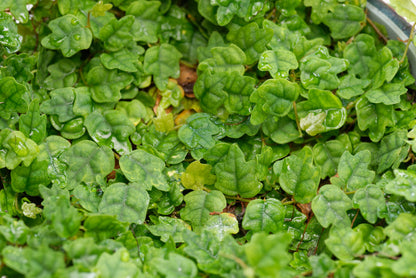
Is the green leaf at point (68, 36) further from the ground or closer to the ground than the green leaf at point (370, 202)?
closer to the ground

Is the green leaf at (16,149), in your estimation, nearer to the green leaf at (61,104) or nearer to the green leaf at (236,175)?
the green leaf at (61,104)

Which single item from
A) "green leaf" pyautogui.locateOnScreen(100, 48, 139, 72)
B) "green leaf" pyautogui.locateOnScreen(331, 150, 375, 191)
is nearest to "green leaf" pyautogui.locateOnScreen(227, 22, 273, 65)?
"green leaf" pyautogui.locateOnScreen(100, 48, 139, 72)

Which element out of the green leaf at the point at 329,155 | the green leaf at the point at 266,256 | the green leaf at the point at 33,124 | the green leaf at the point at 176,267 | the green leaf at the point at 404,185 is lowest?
the green leaf at the point at 33,124

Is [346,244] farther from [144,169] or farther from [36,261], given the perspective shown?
[36,261]

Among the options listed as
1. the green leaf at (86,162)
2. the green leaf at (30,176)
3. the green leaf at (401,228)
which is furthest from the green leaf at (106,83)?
the green leaf at (401,228)

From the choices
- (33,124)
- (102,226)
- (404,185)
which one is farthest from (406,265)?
(33,124)

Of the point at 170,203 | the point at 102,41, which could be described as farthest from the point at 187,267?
the point at 102,41
